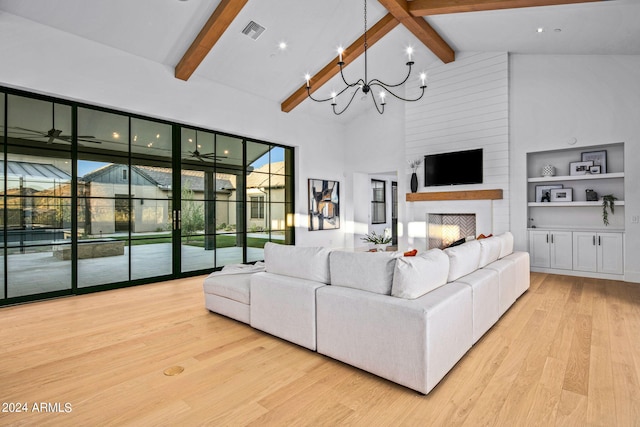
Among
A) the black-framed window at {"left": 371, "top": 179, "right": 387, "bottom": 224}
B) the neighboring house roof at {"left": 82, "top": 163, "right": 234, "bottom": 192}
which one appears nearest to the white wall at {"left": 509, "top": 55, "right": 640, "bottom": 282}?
the black-framed window at {"left": 371, "top": 179, "right": 387, "bottom": 224}

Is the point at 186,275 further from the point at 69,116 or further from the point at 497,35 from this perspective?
the point at 497,35

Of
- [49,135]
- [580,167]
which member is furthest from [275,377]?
[580,167]

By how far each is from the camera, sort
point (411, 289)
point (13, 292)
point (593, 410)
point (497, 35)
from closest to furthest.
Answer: point (593, 410) → point (411, 289) → point (13, 292) → point (497, 35)

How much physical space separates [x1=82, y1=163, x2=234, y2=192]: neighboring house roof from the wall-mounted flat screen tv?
3.97 meters

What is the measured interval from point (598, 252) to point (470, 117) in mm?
3073

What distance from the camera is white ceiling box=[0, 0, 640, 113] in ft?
12.7

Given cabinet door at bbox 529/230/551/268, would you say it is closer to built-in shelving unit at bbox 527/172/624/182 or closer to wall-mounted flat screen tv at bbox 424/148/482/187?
built-in shelving unit at bbox 527/172/624/182

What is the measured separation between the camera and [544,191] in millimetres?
5777

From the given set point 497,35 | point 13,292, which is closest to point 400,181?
point 497,35

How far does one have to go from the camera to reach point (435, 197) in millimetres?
6598

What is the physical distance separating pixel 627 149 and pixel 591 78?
48.7 inches

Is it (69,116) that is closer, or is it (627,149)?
(69,116)

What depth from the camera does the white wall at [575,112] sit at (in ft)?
16.0

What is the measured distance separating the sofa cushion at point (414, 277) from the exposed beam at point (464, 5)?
375 cm
